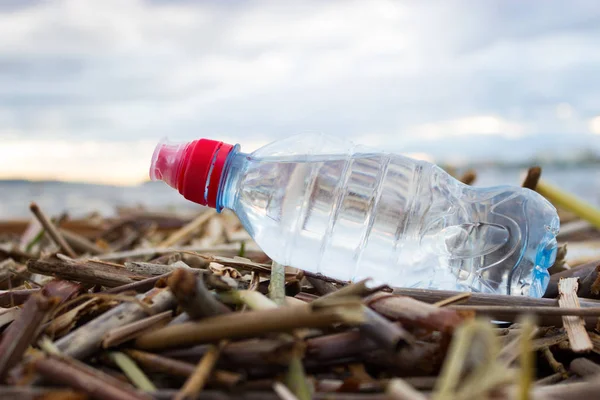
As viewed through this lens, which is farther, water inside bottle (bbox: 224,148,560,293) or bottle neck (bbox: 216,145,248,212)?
water inside bottle (bbox: 224,148,560,293)

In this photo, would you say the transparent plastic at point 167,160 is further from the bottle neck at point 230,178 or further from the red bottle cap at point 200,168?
the bottle neck at point 230,178

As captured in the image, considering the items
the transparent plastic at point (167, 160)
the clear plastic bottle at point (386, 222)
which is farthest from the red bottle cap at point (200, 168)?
the clear plastic bottle at point (386, 222)

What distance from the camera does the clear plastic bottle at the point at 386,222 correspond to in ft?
6.24

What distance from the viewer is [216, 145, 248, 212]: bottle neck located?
1684 millimetres

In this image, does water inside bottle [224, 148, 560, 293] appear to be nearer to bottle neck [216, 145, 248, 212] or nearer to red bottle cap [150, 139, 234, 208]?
bottle neck [216, 145, 248, 212]

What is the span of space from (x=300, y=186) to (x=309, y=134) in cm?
24

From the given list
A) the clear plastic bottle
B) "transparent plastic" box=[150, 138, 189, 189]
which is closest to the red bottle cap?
"transparent plastic" box=[150, 138, 189, 189]

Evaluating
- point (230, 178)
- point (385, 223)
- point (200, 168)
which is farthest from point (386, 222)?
point (200, 168)

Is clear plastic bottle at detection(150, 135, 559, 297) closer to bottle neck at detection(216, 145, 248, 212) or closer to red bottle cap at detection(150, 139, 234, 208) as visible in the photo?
bottle neck at detection(216, 145, 248, 212)

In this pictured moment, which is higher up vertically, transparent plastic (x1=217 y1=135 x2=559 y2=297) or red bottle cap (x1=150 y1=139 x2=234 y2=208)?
red bottle cap (x1=150 y1=139 x2=234 y2=208)

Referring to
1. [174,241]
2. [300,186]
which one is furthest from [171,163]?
[174,241]

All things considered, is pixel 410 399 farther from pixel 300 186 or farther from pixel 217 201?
pixel 300 186

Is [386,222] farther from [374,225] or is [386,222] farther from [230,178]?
[230,178]

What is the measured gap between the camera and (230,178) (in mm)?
1792
